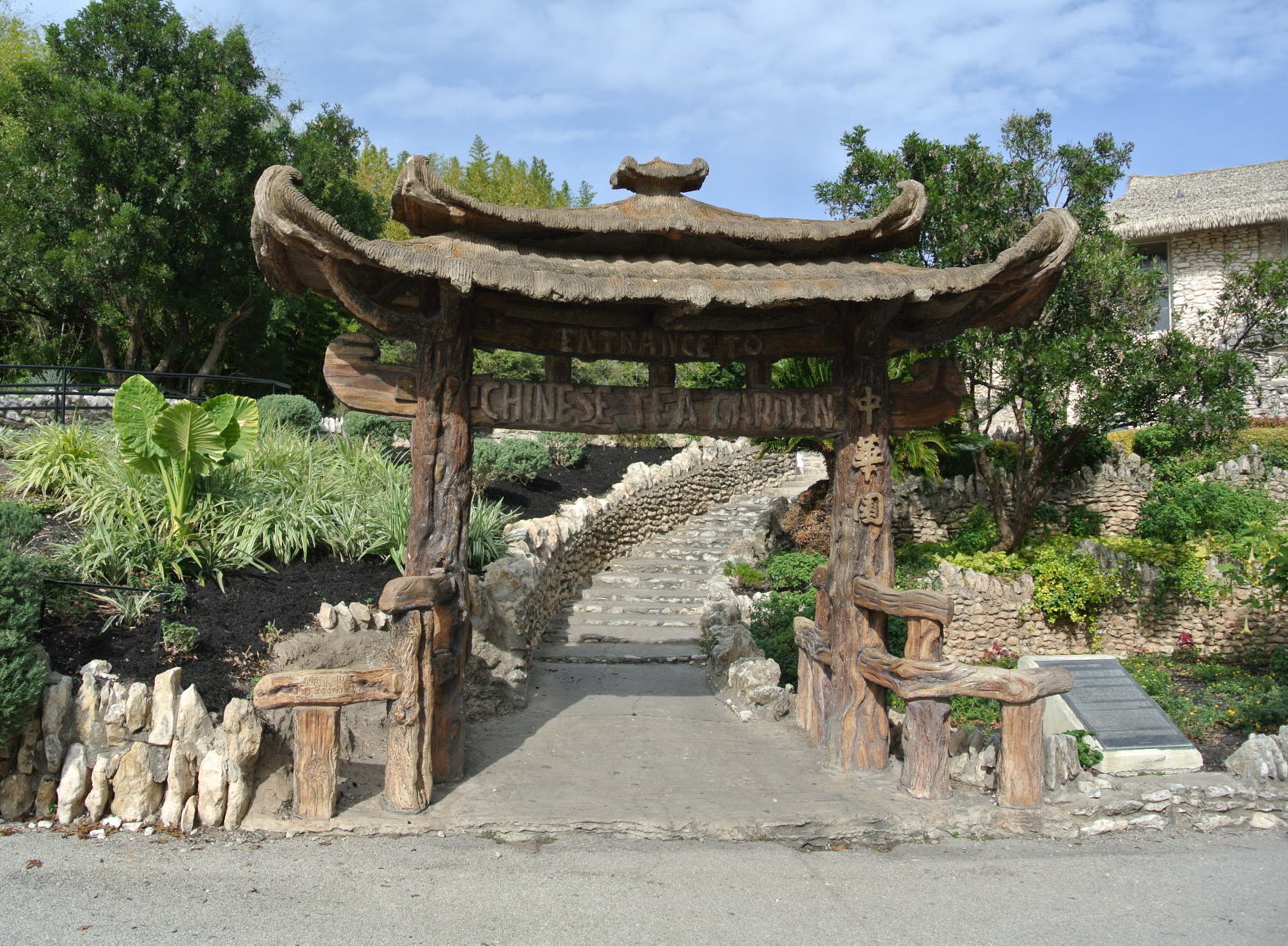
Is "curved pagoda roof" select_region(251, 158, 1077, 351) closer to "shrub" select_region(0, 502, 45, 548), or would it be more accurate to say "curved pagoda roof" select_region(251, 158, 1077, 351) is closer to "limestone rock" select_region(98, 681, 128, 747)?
"limestone rock" select_region(98, 681, 128, 747)

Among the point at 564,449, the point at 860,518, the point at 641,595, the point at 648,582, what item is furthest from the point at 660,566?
the point at 860,518

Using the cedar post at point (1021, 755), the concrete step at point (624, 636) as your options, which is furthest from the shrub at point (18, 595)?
the concrete step at point (624, 636)

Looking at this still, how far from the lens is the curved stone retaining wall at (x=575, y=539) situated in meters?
7.62

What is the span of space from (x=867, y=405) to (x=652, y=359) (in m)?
1.49

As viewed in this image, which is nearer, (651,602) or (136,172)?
(651,602)

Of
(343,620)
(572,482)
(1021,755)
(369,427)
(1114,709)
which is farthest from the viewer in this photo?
(369,427)

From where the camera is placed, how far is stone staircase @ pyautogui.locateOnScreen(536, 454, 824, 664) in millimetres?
9594

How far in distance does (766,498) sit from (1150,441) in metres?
6.90

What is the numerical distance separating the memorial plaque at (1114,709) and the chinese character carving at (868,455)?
171cm

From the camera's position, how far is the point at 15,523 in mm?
6195

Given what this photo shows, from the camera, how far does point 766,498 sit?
1769 cm

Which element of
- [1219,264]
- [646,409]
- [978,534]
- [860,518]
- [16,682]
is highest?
[1219,264]

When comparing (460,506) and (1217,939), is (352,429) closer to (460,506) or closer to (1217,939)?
(460,506)

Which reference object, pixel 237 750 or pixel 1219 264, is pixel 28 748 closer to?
pixel 237 750
